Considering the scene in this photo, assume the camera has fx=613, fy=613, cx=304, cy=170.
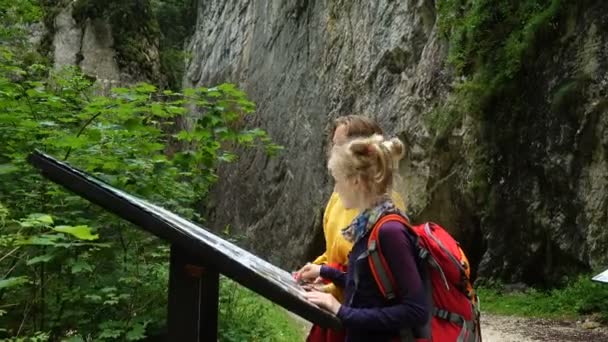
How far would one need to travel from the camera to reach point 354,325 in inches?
76.0

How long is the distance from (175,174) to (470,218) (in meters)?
9.40

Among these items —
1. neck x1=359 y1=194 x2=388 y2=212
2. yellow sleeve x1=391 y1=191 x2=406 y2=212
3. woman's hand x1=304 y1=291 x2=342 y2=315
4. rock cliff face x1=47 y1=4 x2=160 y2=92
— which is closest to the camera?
woman's hand x1=304 y1=291 x2=342 y2=315

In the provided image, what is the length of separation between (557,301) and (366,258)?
27.0 feet

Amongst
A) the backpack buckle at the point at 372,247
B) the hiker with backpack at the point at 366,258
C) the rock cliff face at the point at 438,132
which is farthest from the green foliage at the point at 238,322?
the backpack buckle at the point at 372,247

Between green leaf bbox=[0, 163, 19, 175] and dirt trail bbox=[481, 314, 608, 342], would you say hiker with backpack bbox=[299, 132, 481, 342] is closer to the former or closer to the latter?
green leaf bbox=[0, 163, 19, 175]

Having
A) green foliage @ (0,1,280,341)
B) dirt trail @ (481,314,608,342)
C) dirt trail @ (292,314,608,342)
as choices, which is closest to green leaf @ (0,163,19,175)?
green foliage @ (0,1,280,341)

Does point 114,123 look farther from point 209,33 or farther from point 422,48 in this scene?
point 209,33

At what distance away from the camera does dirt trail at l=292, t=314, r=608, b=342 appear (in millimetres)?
7488

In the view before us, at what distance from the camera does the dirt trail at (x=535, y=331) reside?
7488 millimetres

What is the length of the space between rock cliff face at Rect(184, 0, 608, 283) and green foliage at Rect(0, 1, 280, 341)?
6.44 ft

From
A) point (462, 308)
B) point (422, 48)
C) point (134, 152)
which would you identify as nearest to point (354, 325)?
point (462, 308)

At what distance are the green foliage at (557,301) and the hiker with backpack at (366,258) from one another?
7066 mm

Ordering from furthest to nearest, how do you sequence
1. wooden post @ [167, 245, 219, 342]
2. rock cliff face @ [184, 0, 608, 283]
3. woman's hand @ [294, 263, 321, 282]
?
rock cliff face @ [184, 0, 608, 283] < woman's hand @ [294, 263, 321, 282] < wooden post @ [167, 245, 219, 342]

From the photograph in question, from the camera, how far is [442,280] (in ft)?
6.72
